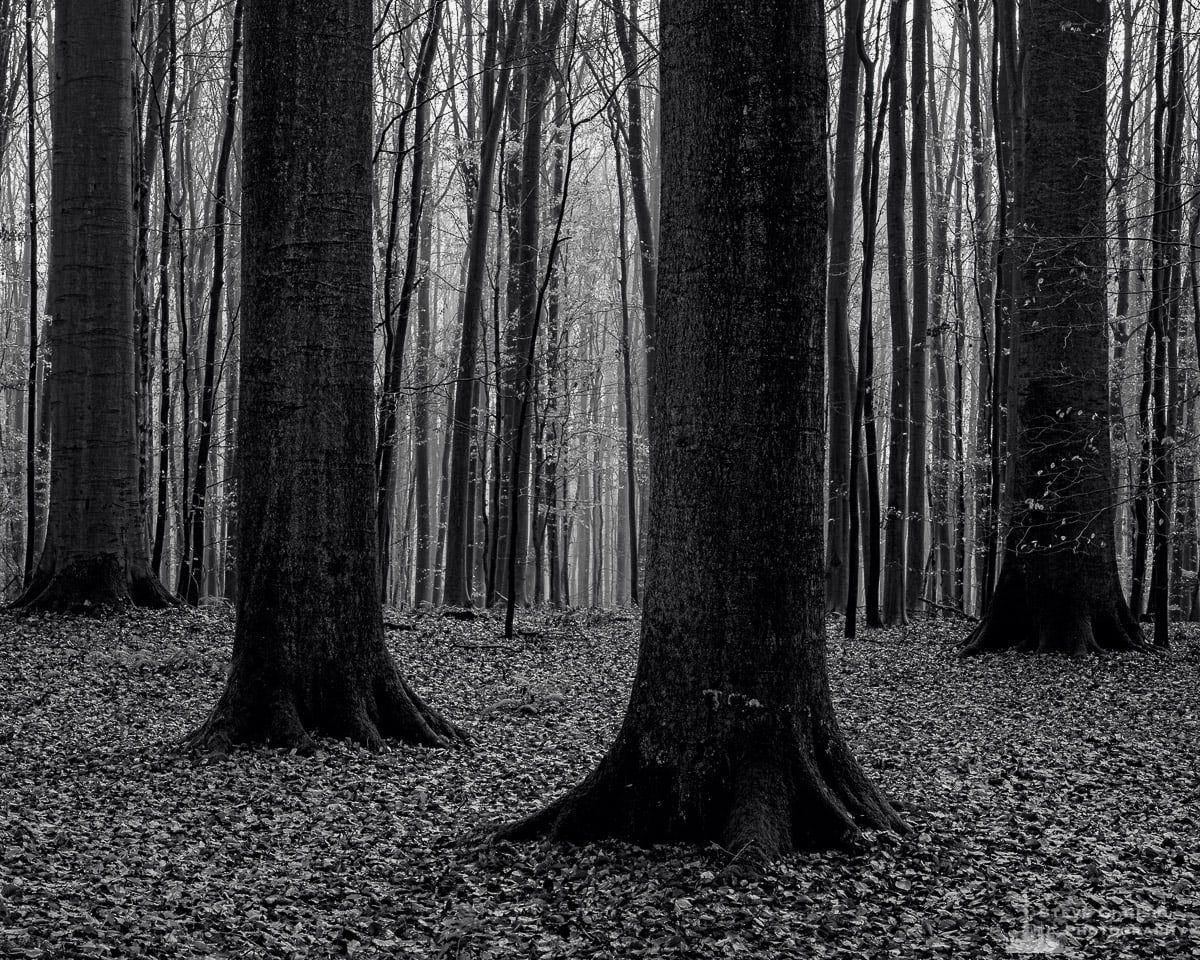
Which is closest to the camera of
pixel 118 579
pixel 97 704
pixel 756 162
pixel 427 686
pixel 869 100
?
pixel 756 162

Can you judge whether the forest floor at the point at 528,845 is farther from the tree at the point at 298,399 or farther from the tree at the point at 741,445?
the tree at the point at 298,399

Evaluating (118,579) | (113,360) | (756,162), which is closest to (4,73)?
(113,360)

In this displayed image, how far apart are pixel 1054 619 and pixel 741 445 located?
6.80 m

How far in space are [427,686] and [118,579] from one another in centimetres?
351

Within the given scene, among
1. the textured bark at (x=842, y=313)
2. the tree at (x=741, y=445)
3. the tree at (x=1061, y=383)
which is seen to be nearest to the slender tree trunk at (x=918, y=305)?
the textured bark at (x=842, y=313)

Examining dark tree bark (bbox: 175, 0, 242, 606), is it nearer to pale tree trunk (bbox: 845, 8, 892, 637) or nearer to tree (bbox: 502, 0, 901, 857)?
pale tree trunk (bbox: 845, 8, 892, 637)

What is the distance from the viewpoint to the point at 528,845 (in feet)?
14.1

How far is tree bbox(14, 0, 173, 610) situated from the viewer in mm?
10078

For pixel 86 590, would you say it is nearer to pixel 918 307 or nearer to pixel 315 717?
pixel 315 717

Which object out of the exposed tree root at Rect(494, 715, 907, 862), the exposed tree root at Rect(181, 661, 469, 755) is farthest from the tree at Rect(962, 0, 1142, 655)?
the exposed tree root at Rect(494, 715, 907, 862)

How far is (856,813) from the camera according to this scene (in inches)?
168

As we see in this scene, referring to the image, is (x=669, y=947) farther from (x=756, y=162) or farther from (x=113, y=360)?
(x=113, y=360)

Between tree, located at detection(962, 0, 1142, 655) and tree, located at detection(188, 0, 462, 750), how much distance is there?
636cm

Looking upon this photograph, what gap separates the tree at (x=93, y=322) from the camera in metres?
10.1
